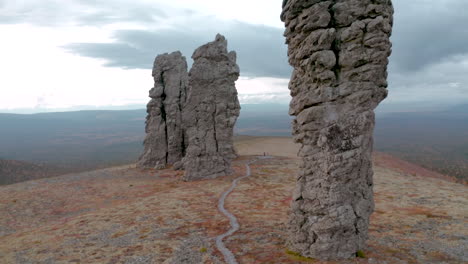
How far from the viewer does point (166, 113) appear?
47375mm

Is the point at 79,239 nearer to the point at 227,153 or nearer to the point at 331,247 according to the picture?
the point at 331,247

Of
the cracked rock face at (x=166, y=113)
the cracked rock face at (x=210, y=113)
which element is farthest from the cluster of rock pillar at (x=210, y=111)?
the cracked rock face at (x=166, y=113)

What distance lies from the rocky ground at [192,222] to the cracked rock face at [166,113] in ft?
27.2

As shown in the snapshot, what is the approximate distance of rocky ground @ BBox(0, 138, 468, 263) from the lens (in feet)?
52.4

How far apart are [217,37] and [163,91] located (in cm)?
1359

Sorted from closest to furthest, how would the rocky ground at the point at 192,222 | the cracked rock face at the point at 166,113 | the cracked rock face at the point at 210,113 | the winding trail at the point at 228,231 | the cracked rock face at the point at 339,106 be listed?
the cracked rock face at the point at 339,106
the winding trail at the point at 228,231
the rocky ground at the point at 192,222
the cracked rock face at the point at 210,113
the cracked rock face at the point at 166,113

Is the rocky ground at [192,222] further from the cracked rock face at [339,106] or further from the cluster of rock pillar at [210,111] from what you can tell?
the cluster of rock pillar at [210,111]

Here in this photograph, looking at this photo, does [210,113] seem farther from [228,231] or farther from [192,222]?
[228,231]

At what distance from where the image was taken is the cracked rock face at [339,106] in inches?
533

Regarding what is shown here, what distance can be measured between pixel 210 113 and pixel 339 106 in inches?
975

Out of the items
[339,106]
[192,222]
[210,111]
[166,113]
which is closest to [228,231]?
[192,222]

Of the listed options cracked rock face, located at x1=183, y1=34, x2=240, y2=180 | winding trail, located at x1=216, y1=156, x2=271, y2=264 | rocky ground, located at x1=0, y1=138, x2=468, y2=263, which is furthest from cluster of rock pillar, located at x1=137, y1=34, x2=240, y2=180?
winding trail, located at x1=216, y1=156, x2=271, y2=264

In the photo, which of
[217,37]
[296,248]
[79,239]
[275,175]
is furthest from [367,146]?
[217,37]

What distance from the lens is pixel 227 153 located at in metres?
37.9
